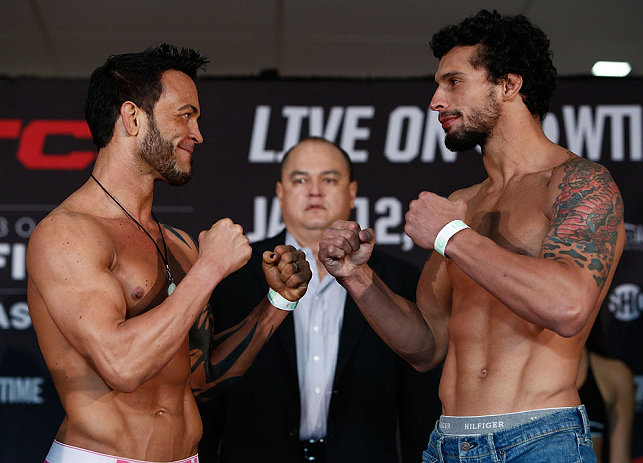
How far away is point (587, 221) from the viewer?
1.74 m

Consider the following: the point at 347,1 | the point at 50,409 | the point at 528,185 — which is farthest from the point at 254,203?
the point at 528,185

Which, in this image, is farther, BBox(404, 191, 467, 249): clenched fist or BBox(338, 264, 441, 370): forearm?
BBox(338, 264, 441, 370): forearm

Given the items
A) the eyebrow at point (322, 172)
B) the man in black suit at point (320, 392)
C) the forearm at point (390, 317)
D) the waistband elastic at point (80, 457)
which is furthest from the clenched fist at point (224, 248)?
the eyebrow at point (322, 172)

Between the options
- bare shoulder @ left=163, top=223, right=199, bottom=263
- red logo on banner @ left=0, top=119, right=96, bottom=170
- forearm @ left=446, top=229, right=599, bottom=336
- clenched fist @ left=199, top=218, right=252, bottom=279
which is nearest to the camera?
forearm @ left=446, top=229, right=599, bottom=336

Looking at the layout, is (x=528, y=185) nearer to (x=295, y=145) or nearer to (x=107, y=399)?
(x=107, y=399)

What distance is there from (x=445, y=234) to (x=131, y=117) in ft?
2.96

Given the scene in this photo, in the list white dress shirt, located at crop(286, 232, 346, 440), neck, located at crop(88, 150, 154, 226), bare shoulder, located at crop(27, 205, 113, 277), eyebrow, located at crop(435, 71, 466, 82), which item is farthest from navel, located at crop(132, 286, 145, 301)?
white dress shirt, located at crop(286, 232, 346, 440)

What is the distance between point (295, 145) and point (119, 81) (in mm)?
1454

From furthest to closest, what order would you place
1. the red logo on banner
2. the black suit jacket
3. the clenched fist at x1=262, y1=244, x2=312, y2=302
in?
the red logo on banner, the black suit jacket, the clenched fist at x1=262, y1=244, x2=312, y2=302

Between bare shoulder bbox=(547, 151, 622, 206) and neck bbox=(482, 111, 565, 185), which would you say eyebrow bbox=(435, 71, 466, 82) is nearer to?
neck bbox=(482, 111, 565, 185)

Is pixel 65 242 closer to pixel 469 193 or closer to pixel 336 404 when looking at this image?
pixel 469 193

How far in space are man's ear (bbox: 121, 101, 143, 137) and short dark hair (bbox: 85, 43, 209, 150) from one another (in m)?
0.01

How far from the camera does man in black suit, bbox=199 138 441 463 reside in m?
2.86

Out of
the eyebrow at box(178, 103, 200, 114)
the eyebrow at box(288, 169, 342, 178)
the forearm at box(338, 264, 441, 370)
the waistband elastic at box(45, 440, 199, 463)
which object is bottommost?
the waistband elastic at box(45, 440, 199, 463)
